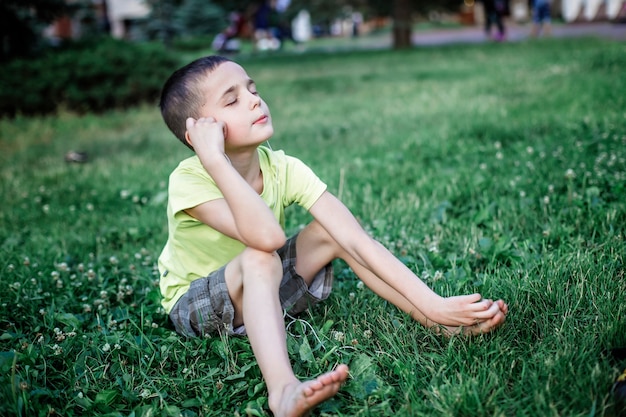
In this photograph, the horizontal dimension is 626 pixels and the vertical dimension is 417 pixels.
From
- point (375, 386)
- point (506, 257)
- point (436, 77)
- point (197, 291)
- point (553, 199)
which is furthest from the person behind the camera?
point (436, 77)

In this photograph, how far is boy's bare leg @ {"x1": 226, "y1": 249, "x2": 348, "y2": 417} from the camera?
1801 mm

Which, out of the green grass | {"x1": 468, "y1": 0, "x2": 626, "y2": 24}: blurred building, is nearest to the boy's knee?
the green grass

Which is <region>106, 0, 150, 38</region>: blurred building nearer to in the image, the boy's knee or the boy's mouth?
the boy's mouth

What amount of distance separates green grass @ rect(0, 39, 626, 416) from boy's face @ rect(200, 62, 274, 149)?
0.79 meters

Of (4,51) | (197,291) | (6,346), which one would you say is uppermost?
(4,51)

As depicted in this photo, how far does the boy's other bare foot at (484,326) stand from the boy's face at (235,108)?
1.01 m

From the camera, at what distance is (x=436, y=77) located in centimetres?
1084

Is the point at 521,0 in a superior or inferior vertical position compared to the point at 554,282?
superior

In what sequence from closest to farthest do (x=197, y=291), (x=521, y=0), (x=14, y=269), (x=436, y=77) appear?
(x=197, y=291), (x=14, y=269), (x=436, y=77), (x=521, y=0)

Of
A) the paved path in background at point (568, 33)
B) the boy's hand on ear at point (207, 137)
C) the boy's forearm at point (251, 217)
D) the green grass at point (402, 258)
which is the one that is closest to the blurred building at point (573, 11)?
the paved path in background at point (568, 33)

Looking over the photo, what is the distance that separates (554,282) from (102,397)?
1.79 metres

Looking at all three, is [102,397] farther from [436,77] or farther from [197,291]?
[436,77]

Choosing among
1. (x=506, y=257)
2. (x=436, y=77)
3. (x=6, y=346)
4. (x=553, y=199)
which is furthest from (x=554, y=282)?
(x=436, y=77)

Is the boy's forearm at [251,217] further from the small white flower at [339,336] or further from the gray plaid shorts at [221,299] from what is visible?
the small white flower at [339,336]
